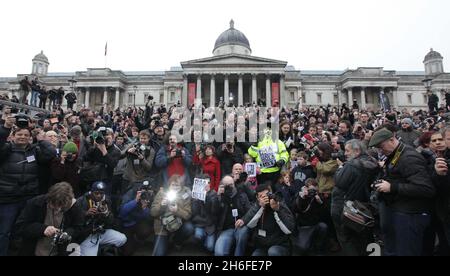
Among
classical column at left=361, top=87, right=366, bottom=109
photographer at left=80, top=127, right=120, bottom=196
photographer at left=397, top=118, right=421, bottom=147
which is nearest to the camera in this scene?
photographer at left=80, top=127, right=120, bottom=196

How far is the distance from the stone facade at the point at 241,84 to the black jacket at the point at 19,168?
128ft

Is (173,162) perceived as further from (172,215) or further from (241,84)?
(241,84)

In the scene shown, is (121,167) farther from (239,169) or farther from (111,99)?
(111,99)

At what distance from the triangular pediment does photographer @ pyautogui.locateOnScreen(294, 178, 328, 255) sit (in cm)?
4153

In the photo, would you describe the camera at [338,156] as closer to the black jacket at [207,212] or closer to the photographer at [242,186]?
the photographer at [242,186]

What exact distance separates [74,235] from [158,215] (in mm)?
1345

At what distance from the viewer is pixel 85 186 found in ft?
17.1

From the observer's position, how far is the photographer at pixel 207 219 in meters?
5.02

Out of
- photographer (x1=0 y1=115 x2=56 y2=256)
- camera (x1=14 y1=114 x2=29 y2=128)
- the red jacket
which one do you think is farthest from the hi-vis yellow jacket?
camera (x1=14 y1=114 x2=29 y2=128)

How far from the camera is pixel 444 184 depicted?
3.32 metres

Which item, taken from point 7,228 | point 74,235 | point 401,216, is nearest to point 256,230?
point 401,216

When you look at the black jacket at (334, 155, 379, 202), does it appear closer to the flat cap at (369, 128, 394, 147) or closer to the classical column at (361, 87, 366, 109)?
the flat cap at (369, 128, 394, 147)

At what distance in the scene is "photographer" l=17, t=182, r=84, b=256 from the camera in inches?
154
